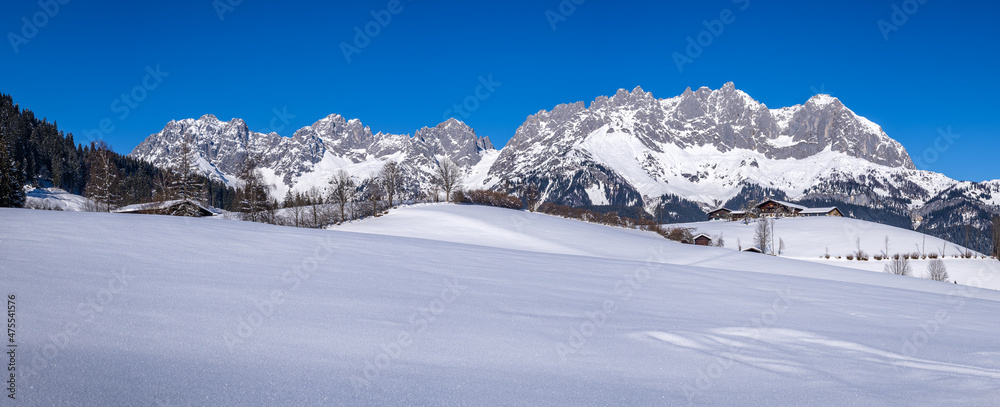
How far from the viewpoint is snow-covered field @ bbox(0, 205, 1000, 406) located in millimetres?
4902

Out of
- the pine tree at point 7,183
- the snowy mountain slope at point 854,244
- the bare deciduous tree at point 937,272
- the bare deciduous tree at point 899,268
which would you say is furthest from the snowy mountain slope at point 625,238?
the pine tree at point 7,183

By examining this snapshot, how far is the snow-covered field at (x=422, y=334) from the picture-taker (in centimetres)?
490

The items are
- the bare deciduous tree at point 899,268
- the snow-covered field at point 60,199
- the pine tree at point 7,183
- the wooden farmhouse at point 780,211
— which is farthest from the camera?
the wooden farmhouse at point 780,211

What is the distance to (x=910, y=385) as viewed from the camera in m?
6.24

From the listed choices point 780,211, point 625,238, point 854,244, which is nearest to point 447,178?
point 625,238

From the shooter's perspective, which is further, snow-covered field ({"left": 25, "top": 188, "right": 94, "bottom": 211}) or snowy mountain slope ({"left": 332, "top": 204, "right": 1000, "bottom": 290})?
snow-covered field ({"left": 25, "top": 188, "right": 94, "bottom": 211})

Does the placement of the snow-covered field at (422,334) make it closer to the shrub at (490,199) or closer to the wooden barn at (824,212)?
Result: the shrub at (490,199)

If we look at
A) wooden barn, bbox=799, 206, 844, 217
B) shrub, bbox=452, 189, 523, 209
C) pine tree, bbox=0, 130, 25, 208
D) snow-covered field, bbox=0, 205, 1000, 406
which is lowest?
snow-covered field, bbox=0, 205, 1000, 406

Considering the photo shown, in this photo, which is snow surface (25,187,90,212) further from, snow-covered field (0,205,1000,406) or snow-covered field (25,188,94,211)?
snow-covered field (0,205,1000,406)

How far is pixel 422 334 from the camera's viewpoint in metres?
7.26

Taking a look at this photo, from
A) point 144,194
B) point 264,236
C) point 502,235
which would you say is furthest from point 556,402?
point 144,194

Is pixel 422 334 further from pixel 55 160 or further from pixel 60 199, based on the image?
pixel 55 160

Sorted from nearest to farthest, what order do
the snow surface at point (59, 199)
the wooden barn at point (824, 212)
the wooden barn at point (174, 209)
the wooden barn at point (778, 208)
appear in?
the wooden barn at point (174, 209), the snow surface at point (59, 199), the wooden barn at point (824, 212), the wooden barn at point (778, 208)

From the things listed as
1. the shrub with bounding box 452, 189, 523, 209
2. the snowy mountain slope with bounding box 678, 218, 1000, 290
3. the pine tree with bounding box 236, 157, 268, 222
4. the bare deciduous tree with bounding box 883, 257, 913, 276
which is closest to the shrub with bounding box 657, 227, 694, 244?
the snowy mountain slope with bounding box 678, 218, 1000, 290
